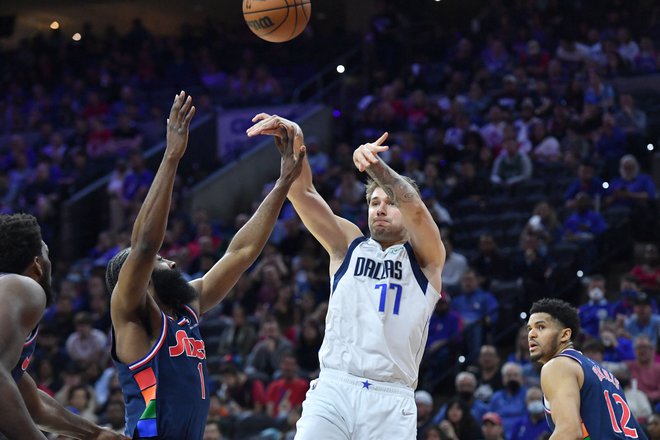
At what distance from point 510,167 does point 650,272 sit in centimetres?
340

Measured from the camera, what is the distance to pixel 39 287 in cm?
477

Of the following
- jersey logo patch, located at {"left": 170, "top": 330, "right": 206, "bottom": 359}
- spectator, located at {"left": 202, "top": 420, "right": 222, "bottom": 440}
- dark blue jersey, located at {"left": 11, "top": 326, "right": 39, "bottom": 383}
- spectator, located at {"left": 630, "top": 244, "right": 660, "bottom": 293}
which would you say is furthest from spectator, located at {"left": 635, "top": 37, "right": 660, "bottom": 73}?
dark blue jersey, located at {"left": 11, "top": 326, "right": 39, "bottom": 383}

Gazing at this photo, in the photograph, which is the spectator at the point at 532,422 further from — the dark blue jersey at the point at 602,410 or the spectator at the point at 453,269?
the dark blue jersey at the point at 602,410

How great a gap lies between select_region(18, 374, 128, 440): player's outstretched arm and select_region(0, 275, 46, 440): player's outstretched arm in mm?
762

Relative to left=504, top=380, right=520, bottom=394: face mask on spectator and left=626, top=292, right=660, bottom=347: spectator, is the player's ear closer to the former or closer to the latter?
left=504, top=380, right=520, bottom=394: face mask on spectator

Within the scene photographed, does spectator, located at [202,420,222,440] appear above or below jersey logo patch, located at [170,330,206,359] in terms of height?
below

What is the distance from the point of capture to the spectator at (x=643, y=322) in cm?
1119

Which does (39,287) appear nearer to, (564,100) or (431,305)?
(431,305)

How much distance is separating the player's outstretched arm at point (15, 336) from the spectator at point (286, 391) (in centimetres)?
732

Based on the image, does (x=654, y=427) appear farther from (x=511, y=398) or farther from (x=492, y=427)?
(x=511, y=398)

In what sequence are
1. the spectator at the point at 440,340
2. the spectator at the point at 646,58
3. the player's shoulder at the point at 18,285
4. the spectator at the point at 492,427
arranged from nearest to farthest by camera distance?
the player's shoulder at the point at 18,285
the spectator at the point at 492,427
the spectator at the point at 440,340
the spectator at the point at 646,58

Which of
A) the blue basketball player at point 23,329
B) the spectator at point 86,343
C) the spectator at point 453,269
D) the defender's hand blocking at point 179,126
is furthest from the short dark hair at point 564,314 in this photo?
the spectator at point 86,343

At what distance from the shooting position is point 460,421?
1045cm

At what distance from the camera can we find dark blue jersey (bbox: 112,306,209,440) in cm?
520
